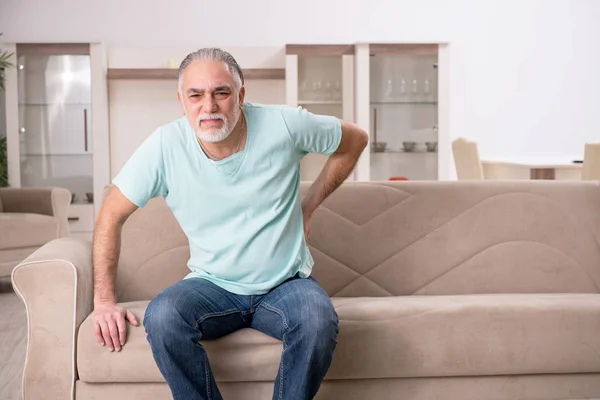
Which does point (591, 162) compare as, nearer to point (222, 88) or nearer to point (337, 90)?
point (337, 90)

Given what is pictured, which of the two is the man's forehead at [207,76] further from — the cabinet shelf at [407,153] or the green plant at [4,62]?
the cabinet shelf at [407,153]

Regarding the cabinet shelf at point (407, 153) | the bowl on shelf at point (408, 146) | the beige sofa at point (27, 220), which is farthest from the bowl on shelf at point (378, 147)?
the beige sofa at point (27, 220)

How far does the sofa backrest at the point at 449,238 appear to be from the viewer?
2.68 metres

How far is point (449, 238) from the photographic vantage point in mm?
2717

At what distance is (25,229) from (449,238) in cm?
281

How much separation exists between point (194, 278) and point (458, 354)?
0.74 m

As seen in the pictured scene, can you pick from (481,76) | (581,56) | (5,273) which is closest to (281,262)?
(5,273)

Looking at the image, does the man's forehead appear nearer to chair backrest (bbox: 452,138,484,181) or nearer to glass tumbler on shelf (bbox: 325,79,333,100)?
chair backrest (bbox: 452,138,484,181)

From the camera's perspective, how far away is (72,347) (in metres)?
2.10

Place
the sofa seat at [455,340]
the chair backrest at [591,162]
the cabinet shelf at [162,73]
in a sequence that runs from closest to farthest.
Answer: the sofa seat at [455,340]
the chair backrest at [591,162]
the cabinet shelf at [162,73]

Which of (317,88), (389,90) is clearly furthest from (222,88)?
(389,90)

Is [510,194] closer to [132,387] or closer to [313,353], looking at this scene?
[313,353]

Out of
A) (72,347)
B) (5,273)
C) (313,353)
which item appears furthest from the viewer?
(5,273)

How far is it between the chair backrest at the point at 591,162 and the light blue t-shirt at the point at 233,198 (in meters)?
Result: 3.01
